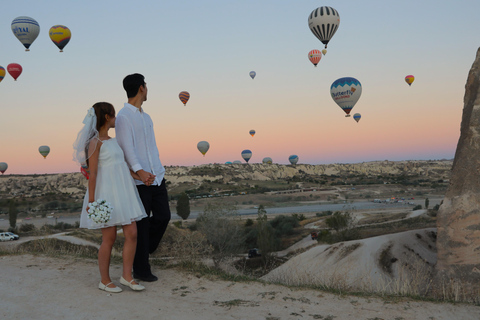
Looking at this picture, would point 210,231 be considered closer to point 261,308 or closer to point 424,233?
point 424,233

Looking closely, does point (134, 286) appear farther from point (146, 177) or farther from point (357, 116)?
point (357, 116)

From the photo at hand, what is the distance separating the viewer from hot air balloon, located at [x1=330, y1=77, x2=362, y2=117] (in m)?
39.3

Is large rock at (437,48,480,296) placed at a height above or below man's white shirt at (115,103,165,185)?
below

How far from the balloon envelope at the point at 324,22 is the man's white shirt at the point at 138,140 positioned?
39529 millimetres

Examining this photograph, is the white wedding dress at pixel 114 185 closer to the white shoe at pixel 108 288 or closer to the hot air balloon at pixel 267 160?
the white shoe at pixel 108 288

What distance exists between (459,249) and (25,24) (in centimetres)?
4540

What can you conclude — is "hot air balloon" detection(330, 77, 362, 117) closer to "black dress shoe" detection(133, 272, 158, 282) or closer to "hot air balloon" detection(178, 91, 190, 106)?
"hot air balloon" detection(178, 91, 190, 106)

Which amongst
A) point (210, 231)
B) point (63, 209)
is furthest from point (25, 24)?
point (63, 209)

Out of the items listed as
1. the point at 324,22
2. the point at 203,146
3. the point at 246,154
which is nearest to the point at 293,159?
the point at 246,154

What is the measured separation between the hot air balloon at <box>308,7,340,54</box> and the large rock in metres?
34.4

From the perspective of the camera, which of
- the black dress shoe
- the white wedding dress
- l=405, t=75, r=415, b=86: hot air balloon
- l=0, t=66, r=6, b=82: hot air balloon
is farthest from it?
A: l=405, t=75, r=415, b=86: hot air balloon

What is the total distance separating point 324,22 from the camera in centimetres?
4119

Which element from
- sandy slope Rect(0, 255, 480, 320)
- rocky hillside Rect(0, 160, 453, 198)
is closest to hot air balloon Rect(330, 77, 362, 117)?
sandy slope Rect(0, 255, 480, 320)

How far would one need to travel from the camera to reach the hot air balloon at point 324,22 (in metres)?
41.2
